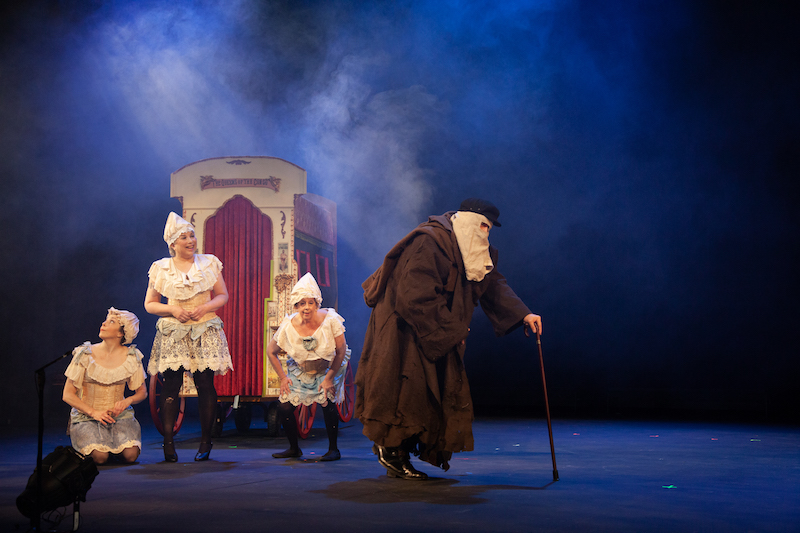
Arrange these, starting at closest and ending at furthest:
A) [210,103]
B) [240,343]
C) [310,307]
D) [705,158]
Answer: [310,307] < [240,343] < [705,158] < [210,103]

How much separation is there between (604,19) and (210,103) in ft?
14.0

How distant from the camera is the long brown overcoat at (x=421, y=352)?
2.79 meters

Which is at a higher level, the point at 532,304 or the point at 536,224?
the point at 536,224

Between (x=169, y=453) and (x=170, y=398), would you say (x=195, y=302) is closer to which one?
(x=170, y=398)

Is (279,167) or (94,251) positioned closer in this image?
(279,167)

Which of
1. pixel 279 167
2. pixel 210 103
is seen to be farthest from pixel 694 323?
pixel 210 103

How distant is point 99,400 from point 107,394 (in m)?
0.05

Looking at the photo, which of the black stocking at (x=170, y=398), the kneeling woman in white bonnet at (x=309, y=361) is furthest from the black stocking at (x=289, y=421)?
the black stocking at (x=170, y=398)

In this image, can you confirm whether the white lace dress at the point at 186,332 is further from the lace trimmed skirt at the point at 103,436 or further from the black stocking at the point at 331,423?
the black stocking at the point at 331,423

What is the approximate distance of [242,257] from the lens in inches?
206

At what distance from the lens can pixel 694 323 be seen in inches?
273

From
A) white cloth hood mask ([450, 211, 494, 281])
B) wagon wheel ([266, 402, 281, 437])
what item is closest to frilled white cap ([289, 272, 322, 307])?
white cloth hood mask ([450, 211, 494, 281])

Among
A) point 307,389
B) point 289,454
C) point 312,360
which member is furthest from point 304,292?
point 289,454

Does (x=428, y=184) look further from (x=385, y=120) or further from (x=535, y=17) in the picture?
(x=535, y=17)
